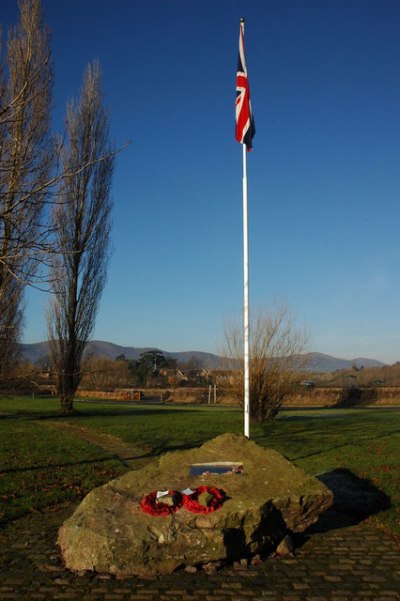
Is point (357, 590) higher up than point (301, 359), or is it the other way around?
point (301, 359)

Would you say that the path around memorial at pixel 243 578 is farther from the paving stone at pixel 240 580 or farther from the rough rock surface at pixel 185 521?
the rough rock surface at pixel 185 521

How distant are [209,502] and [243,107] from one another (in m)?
7.86

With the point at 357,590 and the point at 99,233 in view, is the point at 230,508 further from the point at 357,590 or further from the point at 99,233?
the point at 99,233

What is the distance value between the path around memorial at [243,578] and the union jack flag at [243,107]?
745 cm

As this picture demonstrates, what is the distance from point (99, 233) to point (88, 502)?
2106 centimetres

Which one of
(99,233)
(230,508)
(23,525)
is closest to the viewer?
(230,508)

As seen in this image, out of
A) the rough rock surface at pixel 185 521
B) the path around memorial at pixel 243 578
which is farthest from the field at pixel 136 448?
the rough rock surface at pixel 185 521

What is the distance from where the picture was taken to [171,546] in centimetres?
552

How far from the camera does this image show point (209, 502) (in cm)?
595

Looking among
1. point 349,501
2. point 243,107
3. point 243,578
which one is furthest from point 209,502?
point 243,107

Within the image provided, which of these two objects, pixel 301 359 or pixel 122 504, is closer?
pixel 122 504

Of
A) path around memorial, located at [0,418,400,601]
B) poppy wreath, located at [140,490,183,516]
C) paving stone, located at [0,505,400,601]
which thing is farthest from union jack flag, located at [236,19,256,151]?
paving stone, located at [0,505,400,601]

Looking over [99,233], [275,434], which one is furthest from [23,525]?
[99,233]

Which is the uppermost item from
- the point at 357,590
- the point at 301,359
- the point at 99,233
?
the point at 99,233
